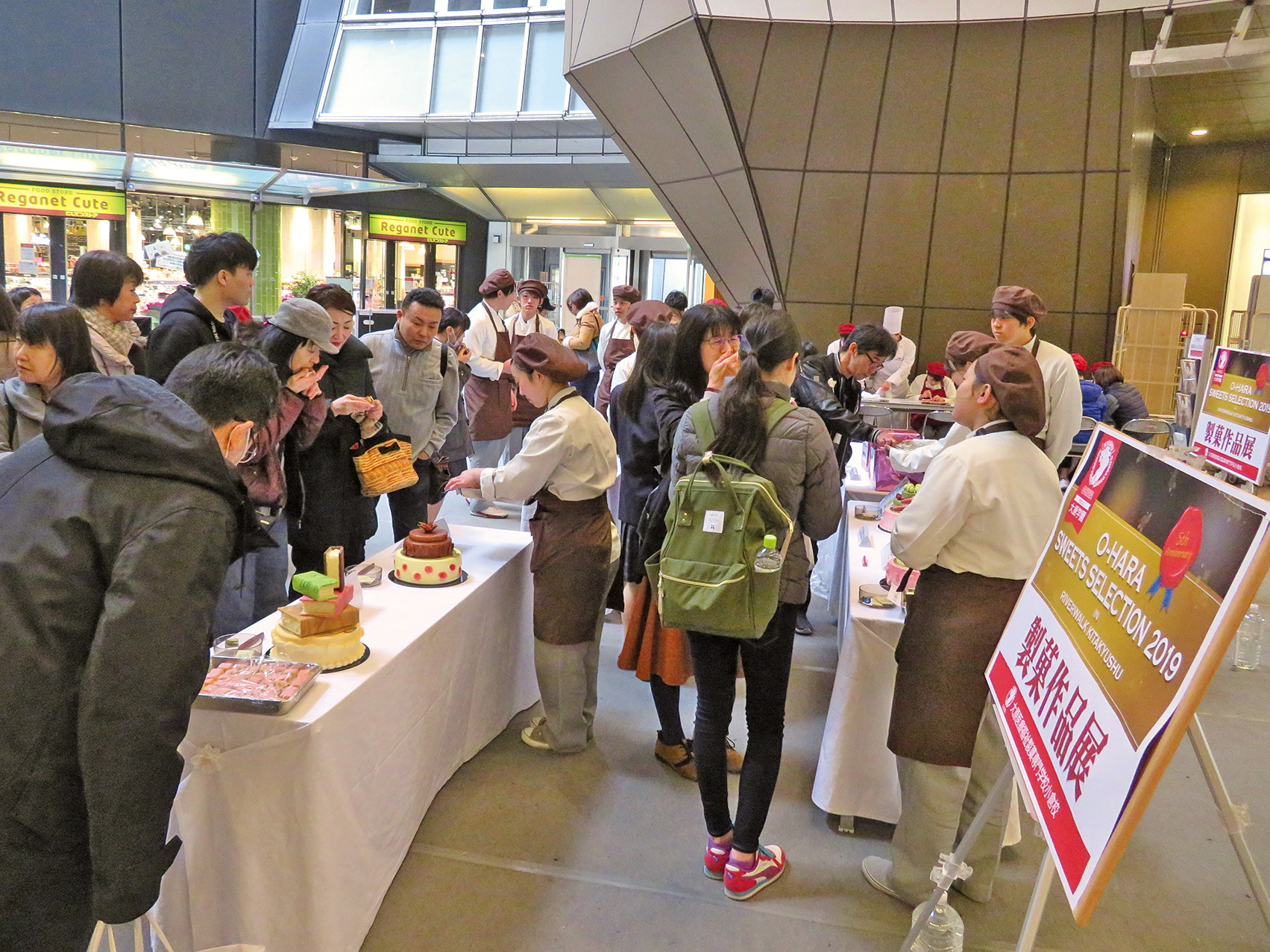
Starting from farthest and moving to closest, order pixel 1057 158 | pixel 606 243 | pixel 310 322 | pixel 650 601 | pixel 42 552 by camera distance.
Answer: pixel 606 243 < pixel 1057 158 < pixel 650 601 < pixel 310 322 < pixel 42 552

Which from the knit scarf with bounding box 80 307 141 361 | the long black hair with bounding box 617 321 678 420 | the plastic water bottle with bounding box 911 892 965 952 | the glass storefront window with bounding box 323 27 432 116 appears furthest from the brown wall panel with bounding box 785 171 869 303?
the glass storefront window with bounding box 323 27 432 116

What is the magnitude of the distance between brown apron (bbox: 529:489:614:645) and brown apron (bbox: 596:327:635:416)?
2268mm

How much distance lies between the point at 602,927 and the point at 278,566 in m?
1.72

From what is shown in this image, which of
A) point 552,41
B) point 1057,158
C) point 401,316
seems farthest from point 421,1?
point 401,316

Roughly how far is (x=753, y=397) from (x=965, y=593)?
0.81 meters

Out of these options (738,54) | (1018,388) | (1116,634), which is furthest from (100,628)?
(738,54)

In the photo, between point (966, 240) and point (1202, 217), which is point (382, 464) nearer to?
point (966, 240)

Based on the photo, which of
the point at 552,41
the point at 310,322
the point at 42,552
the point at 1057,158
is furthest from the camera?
the point at 552,41

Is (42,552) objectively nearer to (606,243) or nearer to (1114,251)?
(1114,251)

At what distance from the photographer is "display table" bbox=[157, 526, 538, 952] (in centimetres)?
213

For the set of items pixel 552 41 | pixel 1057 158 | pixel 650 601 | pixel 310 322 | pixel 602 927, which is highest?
pixel 552 41

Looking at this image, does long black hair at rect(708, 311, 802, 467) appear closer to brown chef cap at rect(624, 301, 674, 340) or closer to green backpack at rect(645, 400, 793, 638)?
green backpack at rect(645, 400, 793, 638)

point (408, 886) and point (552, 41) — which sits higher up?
point (552, 41)

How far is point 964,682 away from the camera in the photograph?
101 inches
